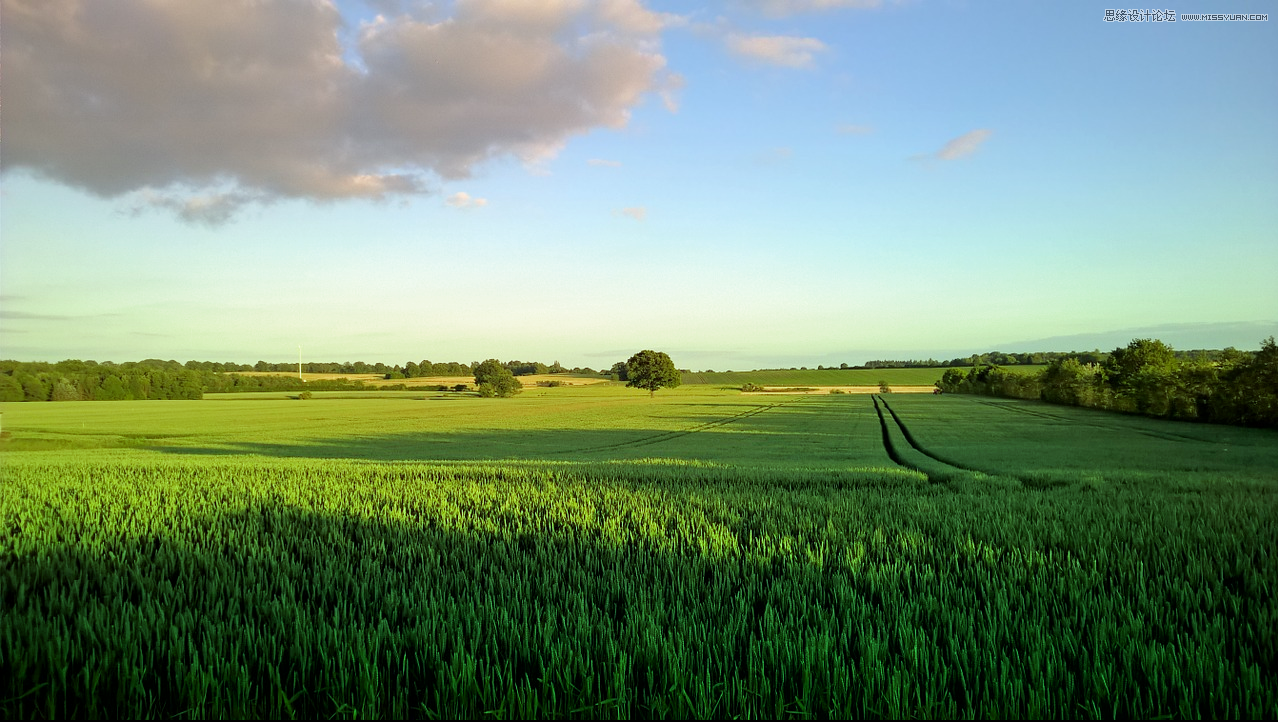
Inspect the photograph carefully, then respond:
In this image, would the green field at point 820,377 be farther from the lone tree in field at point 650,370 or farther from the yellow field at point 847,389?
the lone tree in field at point 650,370

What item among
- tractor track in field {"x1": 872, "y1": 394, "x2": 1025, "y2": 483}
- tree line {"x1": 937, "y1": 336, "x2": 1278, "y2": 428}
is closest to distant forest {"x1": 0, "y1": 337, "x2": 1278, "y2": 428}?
tree line {"x1": 937, "y1": 336, "x2": 1278, "y2": 428}

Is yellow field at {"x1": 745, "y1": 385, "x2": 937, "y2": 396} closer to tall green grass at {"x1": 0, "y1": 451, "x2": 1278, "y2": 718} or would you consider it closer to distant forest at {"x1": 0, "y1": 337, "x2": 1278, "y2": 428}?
distant forest at {"x1": 0, "y1": 337, "x2": 1278, "y2": 428}

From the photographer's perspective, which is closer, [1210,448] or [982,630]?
[982,630]

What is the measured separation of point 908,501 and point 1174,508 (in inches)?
161

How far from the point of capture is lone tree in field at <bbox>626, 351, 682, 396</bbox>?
124 meters

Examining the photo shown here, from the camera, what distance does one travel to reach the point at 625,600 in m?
5.47

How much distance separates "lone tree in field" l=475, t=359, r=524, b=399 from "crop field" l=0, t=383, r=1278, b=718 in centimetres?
10306

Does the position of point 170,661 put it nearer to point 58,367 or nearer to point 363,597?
point 363,597

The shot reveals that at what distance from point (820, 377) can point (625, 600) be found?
606 ft

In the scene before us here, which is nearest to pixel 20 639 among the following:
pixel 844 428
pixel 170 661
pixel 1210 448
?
pixel 170 661

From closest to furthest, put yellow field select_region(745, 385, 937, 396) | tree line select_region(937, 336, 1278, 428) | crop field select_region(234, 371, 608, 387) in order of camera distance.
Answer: tree line select_region(937, 336, 1278, 428), crop field select_region(234, 371, 608, 387), yellow field select_region(745, 385, 937, 396)

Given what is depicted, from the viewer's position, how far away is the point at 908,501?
38.5ft

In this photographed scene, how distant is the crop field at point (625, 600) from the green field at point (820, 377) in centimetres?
15845

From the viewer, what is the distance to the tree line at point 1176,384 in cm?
4862
